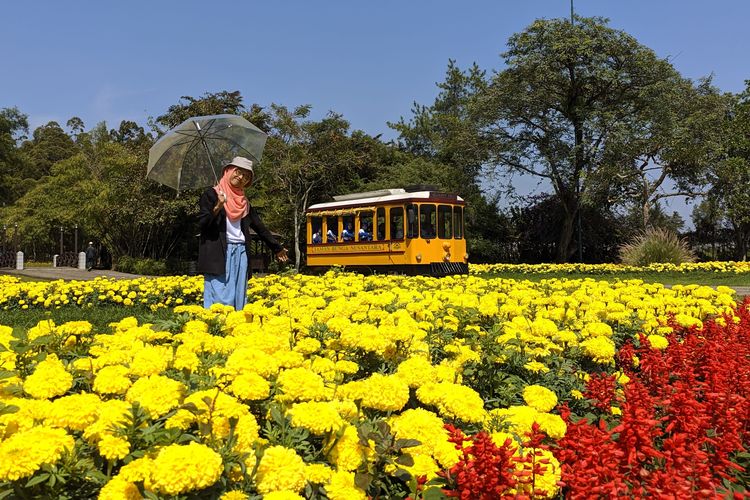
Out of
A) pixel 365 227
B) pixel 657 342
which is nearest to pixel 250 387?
pixel 657 342

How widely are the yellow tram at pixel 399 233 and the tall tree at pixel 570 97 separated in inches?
359

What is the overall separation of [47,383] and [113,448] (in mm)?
568

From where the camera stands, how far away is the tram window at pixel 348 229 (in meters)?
16.2

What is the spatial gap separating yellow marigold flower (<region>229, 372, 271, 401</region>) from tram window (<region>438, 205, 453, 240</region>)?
13.8m

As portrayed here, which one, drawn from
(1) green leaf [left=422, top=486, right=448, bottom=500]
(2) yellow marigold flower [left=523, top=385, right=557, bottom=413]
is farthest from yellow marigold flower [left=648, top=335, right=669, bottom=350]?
(1) green leaf [left=422, top=486, right=448, bottom=500]

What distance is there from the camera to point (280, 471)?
132cm

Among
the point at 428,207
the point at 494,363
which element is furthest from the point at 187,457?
the point at 428,207

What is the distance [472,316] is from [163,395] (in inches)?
89.0

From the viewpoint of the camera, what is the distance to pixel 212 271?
191 inches

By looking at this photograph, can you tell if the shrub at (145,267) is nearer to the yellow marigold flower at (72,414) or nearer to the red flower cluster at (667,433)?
the red flower cluster at (667,433)

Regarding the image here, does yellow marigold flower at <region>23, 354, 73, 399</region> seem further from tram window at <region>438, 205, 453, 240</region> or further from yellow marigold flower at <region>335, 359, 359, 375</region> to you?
tram window at <region>438, 205, 453, 240</region>

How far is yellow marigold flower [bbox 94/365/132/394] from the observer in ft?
5.72

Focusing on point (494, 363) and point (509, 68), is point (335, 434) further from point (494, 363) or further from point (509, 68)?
point (509, 68)

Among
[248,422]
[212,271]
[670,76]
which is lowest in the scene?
[248,422]
